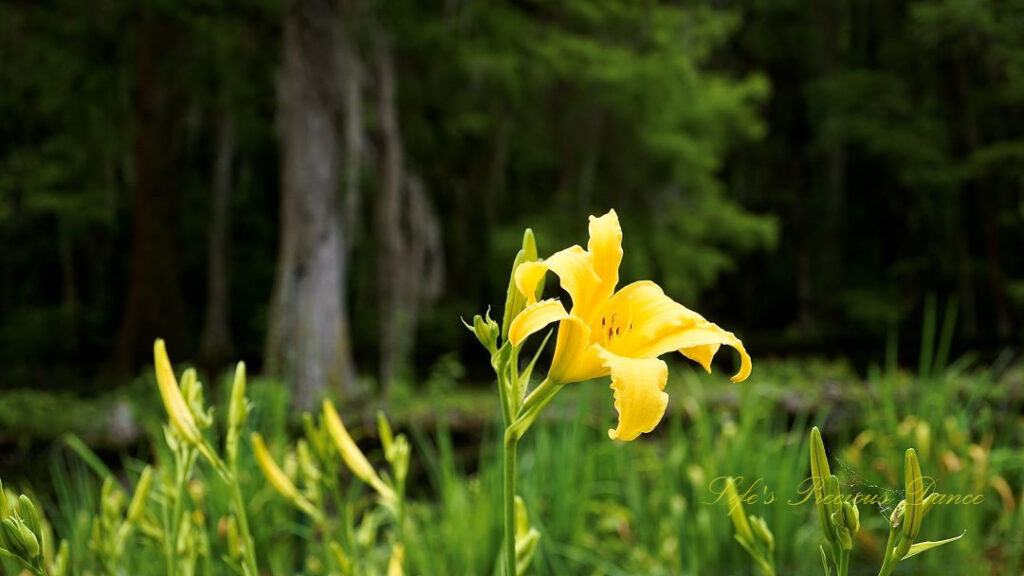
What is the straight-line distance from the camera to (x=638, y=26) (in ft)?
29.0

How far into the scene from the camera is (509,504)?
645 mm

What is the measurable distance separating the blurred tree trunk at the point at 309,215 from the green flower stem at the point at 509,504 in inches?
246

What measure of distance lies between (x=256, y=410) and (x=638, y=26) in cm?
738

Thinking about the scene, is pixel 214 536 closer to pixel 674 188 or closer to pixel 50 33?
pixel 674 188

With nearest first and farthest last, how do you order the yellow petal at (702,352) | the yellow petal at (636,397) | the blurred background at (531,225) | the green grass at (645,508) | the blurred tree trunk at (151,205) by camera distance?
the yellow petal at (636,397) → the yellow petal at (702,352) → the green grass at (645,508) → the blurred background at (531,225) → the blurred tree trunk at (151,205)

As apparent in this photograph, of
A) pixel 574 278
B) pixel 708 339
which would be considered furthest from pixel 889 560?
pixel 574 278

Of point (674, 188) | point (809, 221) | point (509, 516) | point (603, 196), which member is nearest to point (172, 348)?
point (603, 196)

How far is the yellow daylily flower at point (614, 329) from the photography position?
644 mm

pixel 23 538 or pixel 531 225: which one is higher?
pixel 23 538

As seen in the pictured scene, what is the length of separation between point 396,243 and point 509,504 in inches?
267

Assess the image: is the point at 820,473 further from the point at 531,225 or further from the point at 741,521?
the point at 531,225

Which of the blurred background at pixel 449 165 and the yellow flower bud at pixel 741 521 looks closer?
the yellow flower bud at pixel 741 521

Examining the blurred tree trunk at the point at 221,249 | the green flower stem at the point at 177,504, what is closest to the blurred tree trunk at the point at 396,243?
the blurred tree trunk at the point at 221,249

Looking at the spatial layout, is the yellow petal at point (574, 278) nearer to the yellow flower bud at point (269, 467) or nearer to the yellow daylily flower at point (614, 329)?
the yellow daylily flower at point (614, 329)
